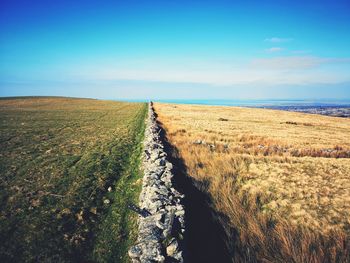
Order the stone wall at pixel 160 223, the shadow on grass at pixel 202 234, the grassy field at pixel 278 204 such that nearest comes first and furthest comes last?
1. the stone wall at pixel 160 223
2. the shadow on grass at pixel 202 234
3. the grassy field at pixel 278 204

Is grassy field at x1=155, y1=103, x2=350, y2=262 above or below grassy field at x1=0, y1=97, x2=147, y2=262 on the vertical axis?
below

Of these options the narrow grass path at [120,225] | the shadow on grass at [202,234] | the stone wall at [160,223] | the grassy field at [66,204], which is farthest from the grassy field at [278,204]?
the grassy field at [66,204]

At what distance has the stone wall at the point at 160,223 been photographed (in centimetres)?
404

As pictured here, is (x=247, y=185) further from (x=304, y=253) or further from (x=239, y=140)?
(x=239, y=140)

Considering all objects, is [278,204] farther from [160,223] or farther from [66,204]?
[66,204]

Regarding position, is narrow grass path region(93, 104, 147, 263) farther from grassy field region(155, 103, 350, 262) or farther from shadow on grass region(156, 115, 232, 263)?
grassy field region(155, 103, 350, 262)

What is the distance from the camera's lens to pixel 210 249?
4719 mm

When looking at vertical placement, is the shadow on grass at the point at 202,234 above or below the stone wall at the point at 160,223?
below

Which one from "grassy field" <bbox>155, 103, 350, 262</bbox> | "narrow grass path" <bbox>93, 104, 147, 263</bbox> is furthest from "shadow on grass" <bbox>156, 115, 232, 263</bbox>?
"narrow grass path" <bbox>93, 104, 147, 263</bbox>

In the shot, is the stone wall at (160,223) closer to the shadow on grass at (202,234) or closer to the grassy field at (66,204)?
the shadow on grass at (202,234)

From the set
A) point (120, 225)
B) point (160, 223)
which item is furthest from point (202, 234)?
point (120, 225)

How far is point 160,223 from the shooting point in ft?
16.0

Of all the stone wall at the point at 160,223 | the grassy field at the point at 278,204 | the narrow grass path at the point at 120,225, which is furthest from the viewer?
the grassy field at the point at 278,204

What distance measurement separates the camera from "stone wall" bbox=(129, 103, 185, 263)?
13.2 feet
